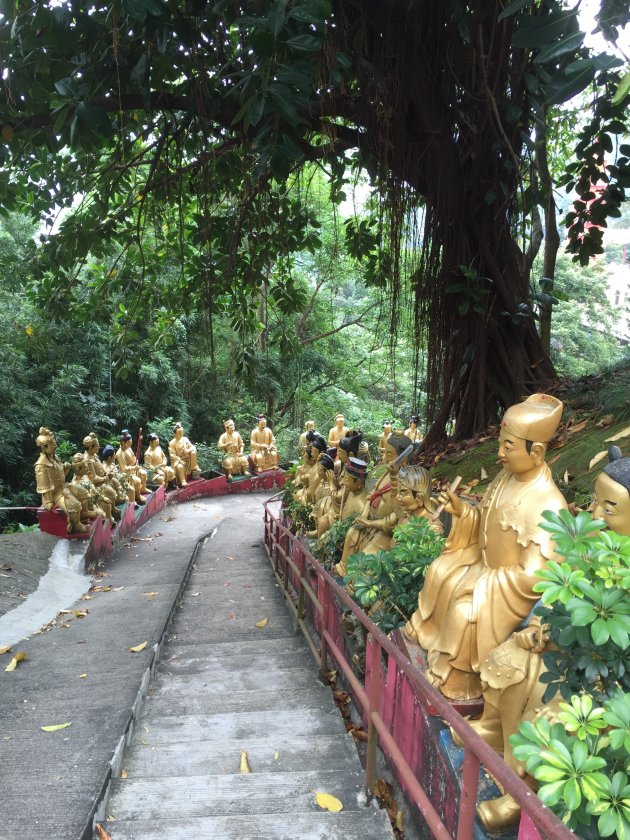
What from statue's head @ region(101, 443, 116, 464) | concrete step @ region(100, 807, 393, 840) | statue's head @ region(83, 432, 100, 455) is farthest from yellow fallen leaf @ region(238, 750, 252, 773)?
statue's head @ region(101, 443, 116, 464)

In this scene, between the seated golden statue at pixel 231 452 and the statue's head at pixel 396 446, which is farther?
the seated golden statue at pixel 231 452

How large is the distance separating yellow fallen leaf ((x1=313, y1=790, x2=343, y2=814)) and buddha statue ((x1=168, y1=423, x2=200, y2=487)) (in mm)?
13398

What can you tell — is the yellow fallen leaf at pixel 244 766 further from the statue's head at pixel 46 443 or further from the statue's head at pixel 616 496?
the statue's head at pixel 46 443

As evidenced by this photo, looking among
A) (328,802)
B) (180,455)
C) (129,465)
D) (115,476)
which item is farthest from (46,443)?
(328,802)

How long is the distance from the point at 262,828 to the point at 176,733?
1145mm

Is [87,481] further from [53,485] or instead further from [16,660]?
[16,660]

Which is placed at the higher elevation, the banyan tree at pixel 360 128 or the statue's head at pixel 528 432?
the banyan tree at pixel 360 128

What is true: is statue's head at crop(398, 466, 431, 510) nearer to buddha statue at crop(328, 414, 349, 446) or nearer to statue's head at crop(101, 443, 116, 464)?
statue's head at crop(101, 443, 116, 464)

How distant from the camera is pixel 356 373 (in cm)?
2114

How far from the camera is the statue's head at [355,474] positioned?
523 cm

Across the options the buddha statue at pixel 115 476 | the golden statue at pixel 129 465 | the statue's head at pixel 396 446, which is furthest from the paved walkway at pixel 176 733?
the golden statue at pixel 129 465

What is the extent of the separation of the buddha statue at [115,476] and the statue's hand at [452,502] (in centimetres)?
829

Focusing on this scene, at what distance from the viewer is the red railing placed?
1451 mm

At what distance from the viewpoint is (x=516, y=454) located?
98.4 inches
